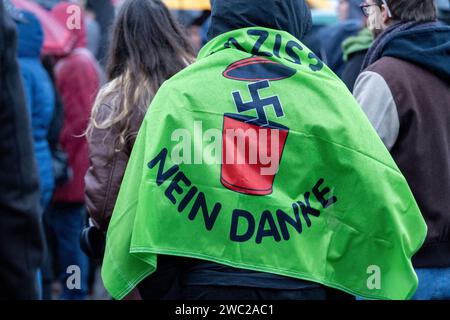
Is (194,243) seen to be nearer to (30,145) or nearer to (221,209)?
(221,209)

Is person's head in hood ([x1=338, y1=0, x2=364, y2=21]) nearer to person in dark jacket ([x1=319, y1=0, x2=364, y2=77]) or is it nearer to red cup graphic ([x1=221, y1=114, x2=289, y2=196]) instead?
person in dark jacket ([x1=319, y1=0, x2=364, y2=77])

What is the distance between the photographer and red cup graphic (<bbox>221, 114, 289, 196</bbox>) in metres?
3.20

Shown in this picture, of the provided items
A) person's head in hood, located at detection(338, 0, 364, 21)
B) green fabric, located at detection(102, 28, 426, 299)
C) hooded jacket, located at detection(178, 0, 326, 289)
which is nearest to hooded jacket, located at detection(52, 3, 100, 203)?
person's head in hood, located at detection(338, 0, 364, 21)

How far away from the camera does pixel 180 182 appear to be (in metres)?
3.20

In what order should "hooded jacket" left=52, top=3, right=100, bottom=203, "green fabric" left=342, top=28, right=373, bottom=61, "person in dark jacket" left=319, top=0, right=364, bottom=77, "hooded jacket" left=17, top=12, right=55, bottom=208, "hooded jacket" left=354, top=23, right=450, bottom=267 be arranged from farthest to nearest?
"hooded jacket" left=52, top=3, right=100, bottom=203, "person in dark jacket" left=319, top=0, right=364, bottom=77, "hooded jacket" left=17, top=12, right=55, bottom=208, "green fabric" left=342, top=28, right=373, bottom=61, "hooded jacket" left=354, top=23, right=450, bottom=267

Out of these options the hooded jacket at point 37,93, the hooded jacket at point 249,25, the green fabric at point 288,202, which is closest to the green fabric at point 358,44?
the hooded jacket at point 249,25

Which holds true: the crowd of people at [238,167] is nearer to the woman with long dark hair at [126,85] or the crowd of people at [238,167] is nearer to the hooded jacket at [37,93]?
the woman with long dark hair at [126,85]

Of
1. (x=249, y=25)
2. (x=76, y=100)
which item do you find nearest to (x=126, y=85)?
(x=249, y=25)

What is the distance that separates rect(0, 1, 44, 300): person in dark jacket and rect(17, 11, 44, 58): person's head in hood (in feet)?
13.3

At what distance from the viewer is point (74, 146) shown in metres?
7.70

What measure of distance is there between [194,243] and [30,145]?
0.76 metres

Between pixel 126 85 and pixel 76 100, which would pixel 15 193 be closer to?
pixel 126 85

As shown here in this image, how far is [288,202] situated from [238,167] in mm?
208
